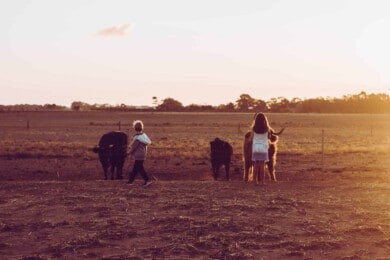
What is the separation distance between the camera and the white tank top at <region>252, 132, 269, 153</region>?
14.3 metres

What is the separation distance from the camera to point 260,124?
14.2 m

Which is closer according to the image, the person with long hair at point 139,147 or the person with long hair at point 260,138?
the person with long hair at point 260,138

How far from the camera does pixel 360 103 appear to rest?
136m

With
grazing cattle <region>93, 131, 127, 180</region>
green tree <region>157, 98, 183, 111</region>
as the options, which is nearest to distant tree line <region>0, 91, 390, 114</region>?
green tree <region>157, 98, 183, 111</region>

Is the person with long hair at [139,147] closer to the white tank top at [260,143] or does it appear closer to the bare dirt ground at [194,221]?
the bare dirt ground at [194,221]

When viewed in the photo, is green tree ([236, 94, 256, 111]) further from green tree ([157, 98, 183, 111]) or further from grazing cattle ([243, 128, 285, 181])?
grazing cattle ([243, 128, 285, 181])

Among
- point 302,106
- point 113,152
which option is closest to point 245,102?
point 302,106

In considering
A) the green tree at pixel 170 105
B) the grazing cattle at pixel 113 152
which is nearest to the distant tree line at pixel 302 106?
the green tree at pixel 170 105

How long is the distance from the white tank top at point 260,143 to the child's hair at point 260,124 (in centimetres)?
9

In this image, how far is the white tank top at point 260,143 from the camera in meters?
14.3

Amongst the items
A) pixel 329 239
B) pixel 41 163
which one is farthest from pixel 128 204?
pixel 41 163

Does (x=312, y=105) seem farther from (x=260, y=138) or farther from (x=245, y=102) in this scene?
(x=260, y=138)

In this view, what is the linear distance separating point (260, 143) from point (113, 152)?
6088 millimetres

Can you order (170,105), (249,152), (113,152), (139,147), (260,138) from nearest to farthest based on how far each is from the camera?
→ 1. (260,138)
2. (139,147)
3. (249,152)
4. (113,152)
5. (170,105)
